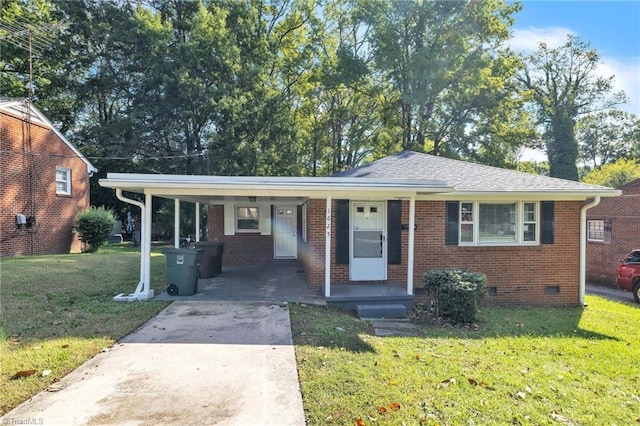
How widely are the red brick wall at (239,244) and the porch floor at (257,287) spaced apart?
0.84 meters

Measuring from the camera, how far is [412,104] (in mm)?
22812

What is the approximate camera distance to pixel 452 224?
354 inches

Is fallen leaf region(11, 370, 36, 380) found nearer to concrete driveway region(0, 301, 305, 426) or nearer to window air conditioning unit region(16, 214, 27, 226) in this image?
concrete driveway region(0, 301, 305, 426)

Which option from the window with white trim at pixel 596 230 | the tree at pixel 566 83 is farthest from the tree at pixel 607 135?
the window with white trim at pixel 596 230

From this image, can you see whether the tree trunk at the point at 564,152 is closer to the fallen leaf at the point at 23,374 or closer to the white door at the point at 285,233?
the white door at the point at 285,233

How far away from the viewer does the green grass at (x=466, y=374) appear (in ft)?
11.5

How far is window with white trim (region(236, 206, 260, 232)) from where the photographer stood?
13.7 m

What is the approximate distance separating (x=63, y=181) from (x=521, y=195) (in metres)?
17.3

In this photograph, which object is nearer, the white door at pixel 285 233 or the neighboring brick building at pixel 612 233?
the white door at pixel 285 233

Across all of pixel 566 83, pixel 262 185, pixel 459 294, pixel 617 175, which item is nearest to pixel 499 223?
pixel 459 294

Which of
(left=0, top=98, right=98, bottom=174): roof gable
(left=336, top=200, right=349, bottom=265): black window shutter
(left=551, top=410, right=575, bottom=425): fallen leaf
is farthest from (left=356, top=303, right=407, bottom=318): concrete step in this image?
(left=0, top=98, right=98, bottom=174): roof gable

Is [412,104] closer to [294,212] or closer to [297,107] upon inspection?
[297,107]

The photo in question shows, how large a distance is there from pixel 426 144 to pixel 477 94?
14.9 ft

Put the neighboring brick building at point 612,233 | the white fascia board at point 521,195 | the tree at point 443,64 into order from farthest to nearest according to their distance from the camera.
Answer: the tree at point 443,64
the neighboring brick building at point 612,233
the white fascia board at point 521,195
